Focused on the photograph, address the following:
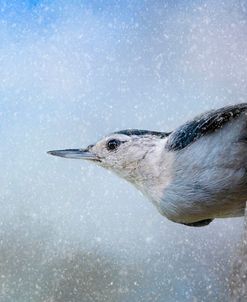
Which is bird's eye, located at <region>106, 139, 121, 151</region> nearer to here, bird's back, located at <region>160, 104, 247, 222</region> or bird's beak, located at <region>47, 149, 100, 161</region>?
bird's beak, located at <region>47, 149, 100, 161</region>

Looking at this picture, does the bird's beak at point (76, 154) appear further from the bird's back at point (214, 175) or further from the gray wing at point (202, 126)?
the bird's back at point (214, 175)

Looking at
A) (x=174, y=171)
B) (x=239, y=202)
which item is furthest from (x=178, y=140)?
(x=239, y=202)

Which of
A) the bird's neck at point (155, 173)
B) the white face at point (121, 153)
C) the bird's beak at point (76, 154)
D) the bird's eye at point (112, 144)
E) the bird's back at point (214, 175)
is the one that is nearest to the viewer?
the bird's back at point (214, 175)

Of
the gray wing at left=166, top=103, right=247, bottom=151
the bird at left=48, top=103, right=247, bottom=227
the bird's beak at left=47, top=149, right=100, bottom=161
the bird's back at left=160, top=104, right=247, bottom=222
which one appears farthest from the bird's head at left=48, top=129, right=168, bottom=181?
the bird's back at left=160, top=104, right=247, bottom=222

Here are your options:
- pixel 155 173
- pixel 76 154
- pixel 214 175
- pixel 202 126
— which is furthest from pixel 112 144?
pixel 214 175

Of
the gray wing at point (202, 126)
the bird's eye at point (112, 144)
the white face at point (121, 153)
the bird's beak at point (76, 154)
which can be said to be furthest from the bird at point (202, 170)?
the bird's beak at point (76, 154)

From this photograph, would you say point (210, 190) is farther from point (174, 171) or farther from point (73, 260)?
point (73, 260)
